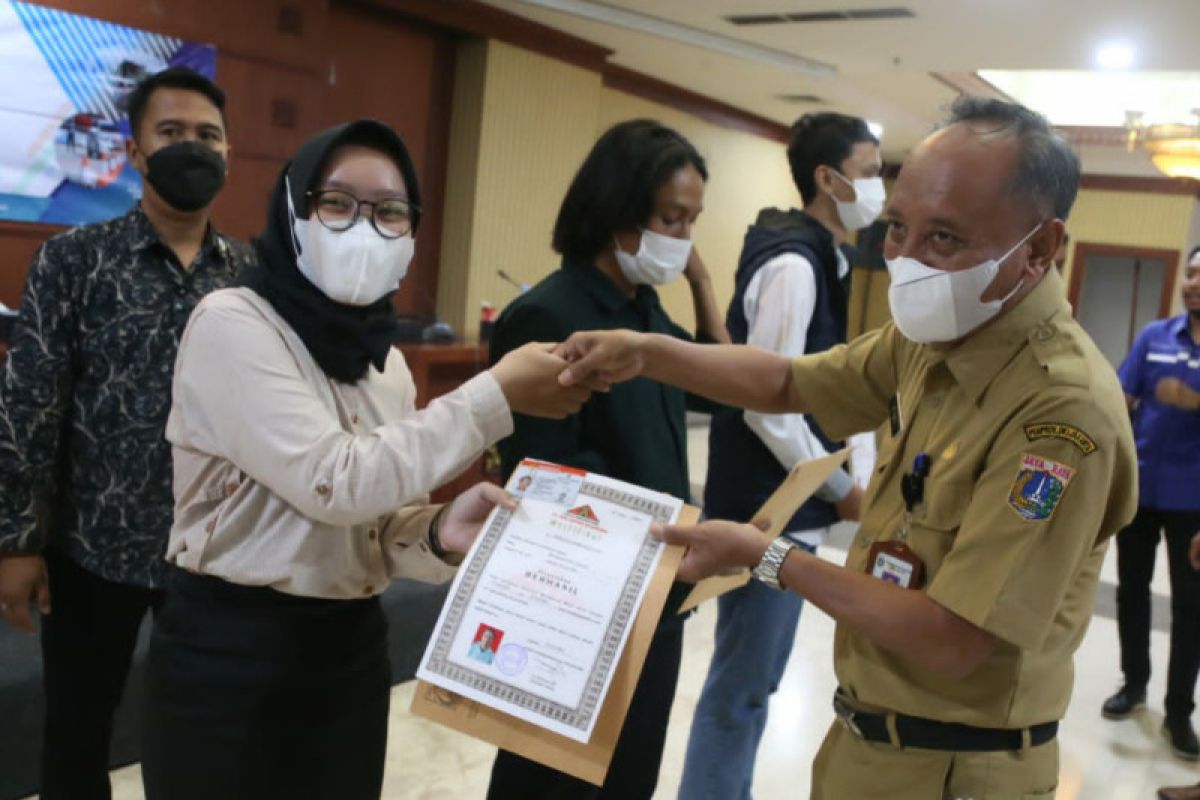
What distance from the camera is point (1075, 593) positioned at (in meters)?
1.17

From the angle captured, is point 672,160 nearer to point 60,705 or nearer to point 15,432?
point 15,432

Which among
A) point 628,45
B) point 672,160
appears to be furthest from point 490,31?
point 672,160

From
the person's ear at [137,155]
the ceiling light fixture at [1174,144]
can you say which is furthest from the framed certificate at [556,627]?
the ceiling light fixture at [1174,144]

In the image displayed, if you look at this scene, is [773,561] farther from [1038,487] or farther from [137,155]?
[137,155]

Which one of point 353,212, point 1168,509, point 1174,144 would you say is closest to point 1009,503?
point 353,212

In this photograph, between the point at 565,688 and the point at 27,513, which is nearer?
the point at 565,688

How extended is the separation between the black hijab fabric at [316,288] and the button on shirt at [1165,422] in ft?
10.1

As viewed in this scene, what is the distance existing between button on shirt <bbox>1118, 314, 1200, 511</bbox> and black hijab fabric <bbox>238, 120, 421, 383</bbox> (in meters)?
3.08

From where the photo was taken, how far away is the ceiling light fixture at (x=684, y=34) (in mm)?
6008

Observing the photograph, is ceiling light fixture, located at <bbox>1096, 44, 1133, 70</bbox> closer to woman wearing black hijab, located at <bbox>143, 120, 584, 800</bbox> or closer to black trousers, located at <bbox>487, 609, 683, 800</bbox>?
black trousers, located at <bbox>487, 609, 683, 800</bbox>

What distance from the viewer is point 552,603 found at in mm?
1149

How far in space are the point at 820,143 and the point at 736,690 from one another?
4.51 ft

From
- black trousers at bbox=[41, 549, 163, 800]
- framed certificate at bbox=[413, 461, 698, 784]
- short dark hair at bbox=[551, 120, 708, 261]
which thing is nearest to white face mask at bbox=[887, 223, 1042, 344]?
framed certificate at bbox=[413, 461, 698, 784]

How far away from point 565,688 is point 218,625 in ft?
1.73
